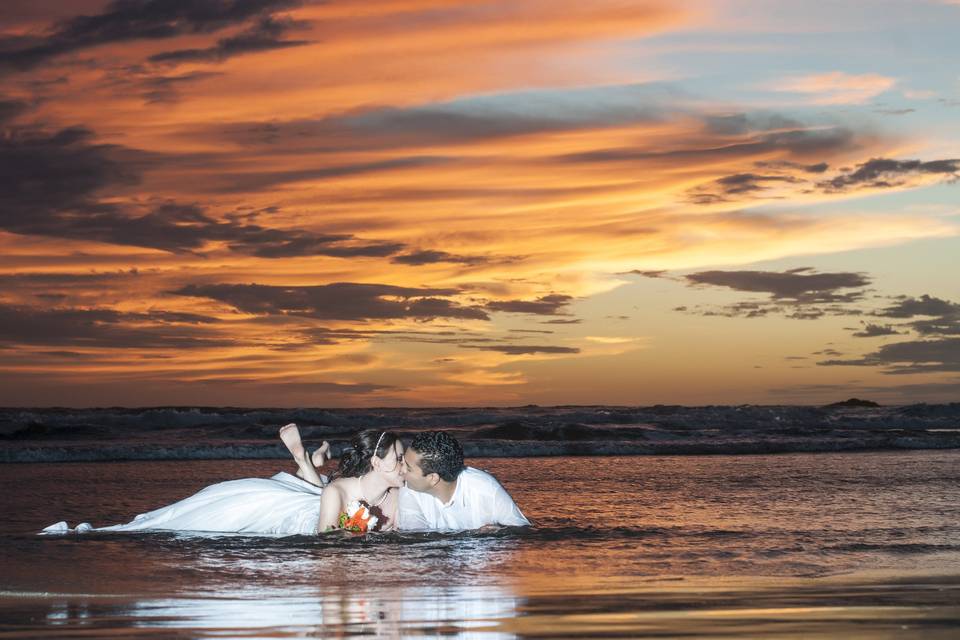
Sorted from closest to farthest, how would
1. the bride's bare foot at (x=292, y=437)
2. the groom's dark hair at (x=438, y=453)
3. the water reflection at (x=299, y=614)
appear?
the water reflection at (x=299, y=614), the groom's dark hair at (x=438, y=453), the bride's bare foot at (x=292, y=437)

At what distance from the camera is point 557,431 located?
31594mm

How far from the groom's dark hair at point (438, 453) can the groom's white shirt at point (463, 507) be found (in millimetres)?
634

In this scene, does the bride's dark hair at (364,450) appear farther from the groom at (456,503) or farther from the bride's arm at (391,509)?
the bride's arm at (391,509)

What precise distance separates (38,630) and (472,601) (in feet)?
9.11

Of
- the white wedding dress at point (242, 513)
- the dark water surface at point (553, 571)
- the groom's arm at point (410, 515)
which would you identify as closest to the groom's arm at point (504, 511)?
the dark water surface at point (553, 571)

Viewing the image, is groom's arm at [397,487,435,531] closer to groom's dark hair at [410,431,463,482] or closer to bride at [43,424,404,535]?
bride at [43,424,404,535]

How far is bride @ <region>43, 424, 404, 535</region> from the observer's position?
1070cm

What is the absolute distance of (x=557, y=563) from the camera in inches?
379

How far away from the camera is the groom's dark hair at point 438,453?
10539 millimetres

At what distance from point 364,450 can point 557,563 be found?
2233 mm

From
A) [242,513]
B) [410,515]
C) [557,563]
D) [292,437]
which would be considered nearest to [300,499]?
[242,513]

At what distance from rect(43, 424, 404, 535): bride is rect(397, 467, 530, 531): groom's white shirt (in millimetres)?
217

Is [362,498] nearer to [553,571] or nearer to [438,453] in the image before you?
[438,453]

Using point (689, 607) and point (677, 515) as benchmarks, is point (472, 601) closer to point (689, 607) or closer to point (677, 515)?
point (689, 607)
